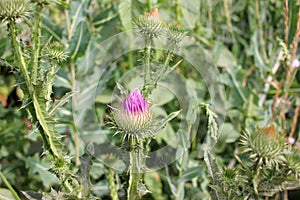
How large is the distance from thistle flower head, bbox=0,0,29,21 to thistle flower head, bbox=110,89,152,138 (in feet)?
1.18

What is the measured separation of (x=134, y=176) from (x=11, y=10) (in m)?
0.59

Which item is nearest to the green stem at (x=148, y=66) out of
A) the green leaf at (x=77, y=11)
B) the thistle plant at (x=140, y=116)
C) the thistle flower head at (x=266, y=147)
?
the thistle plant at (x=140, y=116)

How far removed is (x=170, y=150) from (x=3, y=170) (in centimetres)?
89

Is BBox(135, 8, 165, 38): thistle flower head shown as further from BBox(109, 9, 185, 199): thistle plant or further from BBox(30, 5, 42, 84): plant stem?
BBox(30, 5, 42, 84): plant stem

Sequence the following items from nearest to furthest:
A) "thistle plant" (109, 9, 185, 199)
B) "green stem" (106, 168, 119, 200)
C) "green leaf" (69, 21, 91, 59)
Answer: "thistle plant" (109, 9, 185, 199) < "green stem" (106, 168, 119, 200) < "green leaf" (69, 21, 91, 59)

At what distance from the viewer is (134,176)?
137 cm

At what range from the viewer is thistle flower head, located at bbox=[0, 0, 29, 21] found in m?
1.18

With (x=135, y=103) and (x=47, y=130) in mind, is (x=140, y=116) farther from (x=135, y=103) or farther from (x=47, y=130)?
(x=47, y=130)

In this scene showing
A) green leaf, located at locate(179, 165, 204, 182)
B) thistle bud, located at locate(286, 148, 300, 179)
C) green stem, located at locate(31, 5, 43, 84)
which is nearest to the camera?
green stem, located at locate(31, 5, 43, 84)

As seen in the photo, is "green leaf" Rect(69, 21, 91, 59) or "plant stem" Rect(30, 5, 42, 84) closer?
"plant stem" Rect(30, 5, 42, 84)

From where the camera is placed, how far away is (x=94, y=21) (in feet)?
7.73

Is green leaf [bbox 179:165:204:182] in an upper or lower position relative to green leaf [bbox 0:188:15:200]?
upper

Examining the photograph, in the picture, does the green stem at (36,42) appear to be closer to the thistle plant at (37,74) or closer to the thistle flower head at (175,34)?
the thistle plant at (37,74)

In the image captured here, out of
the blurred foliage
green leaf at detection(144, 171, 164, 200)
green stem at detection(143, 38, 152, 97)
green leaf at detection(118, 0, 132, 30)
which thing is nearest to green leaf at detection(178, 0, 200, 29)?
the blurred foliage
